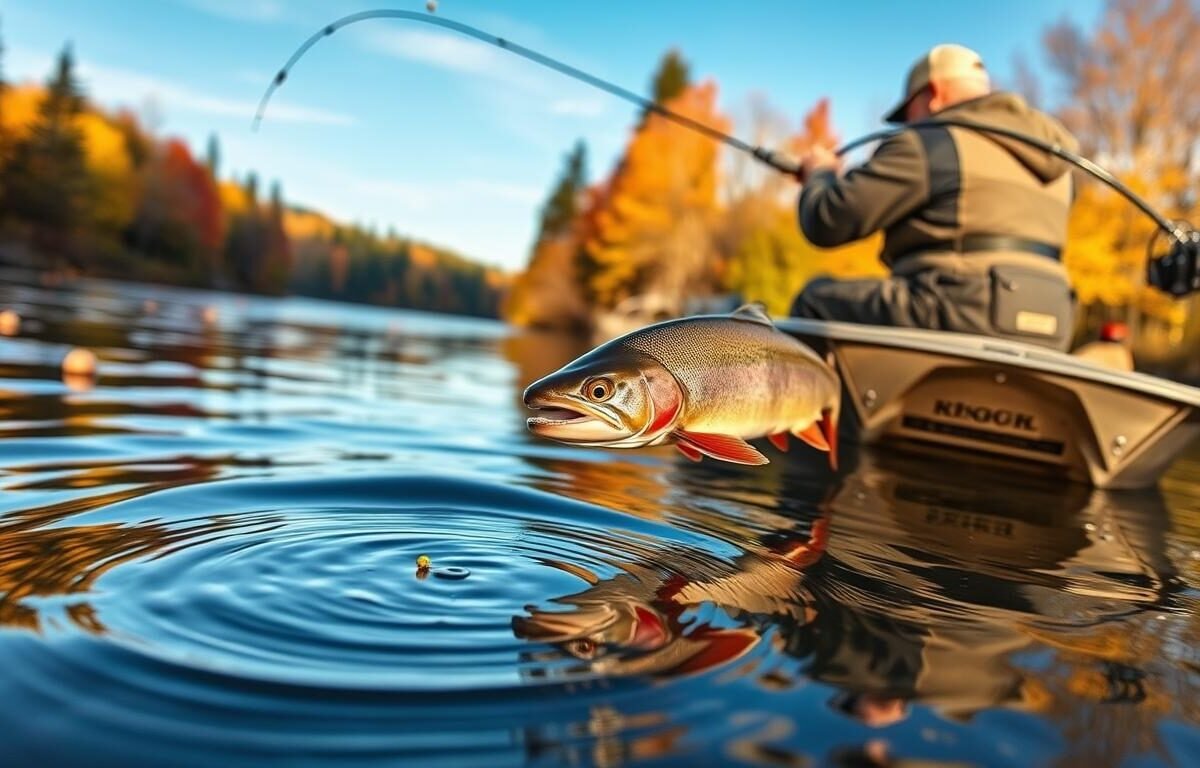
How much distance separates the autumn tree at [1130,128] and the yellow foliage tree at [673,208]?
13.8 metres

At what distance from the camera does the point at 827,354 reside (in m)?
4.74

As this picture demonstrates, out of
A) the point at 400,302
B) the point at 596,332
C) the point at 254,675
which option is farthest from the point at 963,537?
the point at 400,302

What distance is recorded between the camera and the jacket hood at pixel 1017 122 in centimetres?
442

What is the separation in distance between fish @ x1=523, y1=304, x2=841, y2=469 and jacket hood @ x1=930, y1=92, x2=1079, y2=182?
2.45 meters

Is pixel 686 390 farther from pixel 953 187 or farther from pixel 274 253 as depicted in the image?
pixel 274 253

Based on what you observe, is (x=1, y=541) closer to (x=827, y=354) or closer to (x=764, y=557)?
(x=764, y=557)

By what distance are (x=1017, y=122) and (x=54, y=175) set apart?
2226 inches

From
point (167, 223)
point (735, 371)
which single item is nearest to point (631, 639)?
point (735, 371)

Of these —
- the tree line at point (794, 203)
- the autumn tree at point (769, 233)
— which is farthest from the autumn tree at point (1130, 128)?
the autumn tree at point (769, 233)

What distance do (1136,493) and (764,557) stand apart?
3337 mm

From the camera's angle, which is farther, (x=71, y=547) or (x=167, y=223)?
(x=167, y=223)

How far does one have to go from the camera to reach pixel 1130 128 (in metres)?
24.1

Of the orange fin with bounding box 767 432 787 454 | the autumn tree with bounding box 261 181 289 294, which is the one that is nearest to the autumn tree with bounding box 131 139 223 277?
the autumn tree with bounding box 261 181 289 294

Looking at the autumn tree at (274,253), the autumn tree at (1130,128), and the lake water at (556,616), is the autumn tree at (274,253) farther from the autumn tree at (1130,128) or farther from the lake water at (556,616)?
the lake water at (556,616)
